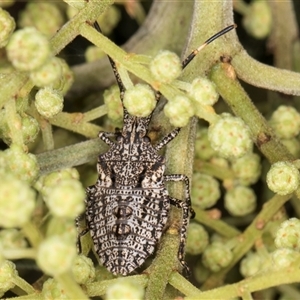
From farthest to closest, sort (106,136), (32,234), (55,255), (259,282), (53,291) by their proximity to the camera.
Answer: (106,136) → (53,291) → (259,282) → (32,234) → (55,255)

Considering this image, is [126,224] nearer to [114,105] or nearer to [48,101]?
[114,105]

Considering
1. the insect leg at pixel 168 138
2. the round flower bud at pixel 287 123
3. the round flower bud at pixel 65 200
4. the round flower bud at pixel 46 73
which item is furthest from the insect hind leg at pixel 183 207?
the round flower bud at pixel 65 200

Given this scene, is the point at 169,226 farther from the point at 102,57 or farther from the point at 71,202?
the point at 102,57

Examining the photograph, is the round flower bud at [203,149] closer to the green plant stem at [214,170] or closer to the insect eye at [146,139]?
the green plant stem at [214,170]

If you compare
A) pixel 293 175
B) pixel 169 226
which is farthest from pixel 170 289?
pixel 293 175

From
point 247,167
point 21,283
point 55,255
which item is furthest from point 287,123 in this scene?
point 55,255

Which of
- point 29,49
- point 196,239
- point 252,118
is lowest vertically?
point 196,239
